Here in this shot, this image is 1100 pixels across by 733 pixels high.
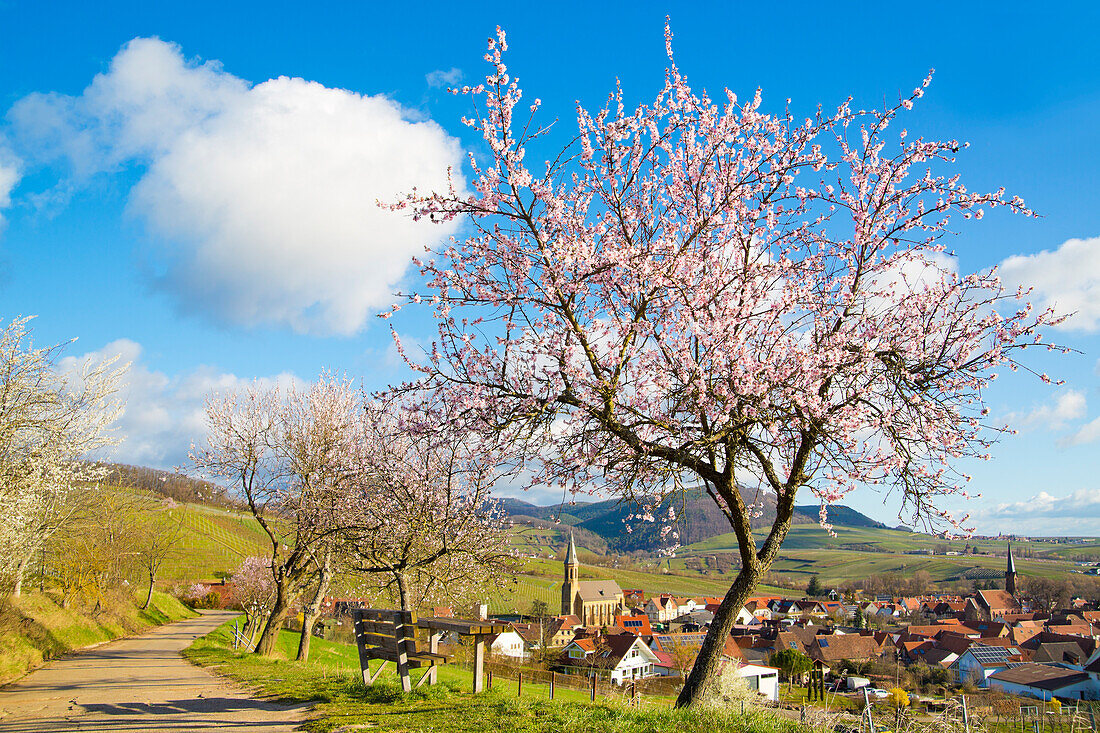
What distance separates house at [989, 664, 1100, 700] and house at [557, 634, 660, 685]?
1062 inches

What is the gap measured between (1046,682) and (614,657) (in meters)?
31.6

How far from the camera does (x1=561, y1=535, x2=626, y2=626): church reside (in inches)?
4136

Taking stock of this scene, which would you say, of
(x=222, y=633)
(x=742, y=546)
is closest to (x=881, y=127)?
(x=742, y=546)

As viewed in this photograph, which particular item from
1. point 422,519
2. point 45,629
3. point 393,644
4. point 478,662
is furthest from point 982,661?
point 45,629

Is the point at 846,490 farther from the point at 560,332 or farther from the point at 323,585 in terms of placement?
the point at 323,585

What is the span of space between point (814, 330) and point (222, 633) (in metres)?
28.9

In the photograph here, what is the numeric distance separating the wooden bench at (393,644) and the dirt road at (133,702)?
1393 millimetres

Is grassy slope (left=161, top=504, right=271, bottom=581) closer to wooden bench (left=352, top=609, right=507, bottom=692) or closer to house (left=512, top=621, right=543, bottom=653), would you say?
house (left=512, top=621, right=543, bottom=653)

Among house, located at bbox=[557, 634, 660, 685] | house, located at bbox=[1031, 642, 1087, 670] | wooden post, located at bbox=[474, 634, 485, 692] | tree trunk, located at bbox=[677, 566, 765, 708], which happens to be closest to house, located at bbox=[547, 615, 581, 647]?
house, located at bbox=[557, 634, 660, 685]

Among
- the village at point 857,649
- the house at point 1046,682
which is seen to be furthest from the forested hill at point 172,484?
the house at point 1046,682

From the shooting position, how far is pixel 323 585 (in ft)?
60.0

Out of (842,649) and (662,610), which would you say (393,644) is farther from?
(662,610)

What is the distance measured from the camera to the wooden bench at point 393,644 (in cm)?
904

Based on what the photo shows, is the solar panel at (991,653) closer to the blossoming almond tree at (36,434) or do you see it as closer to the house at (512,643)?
the house at (512,643)
